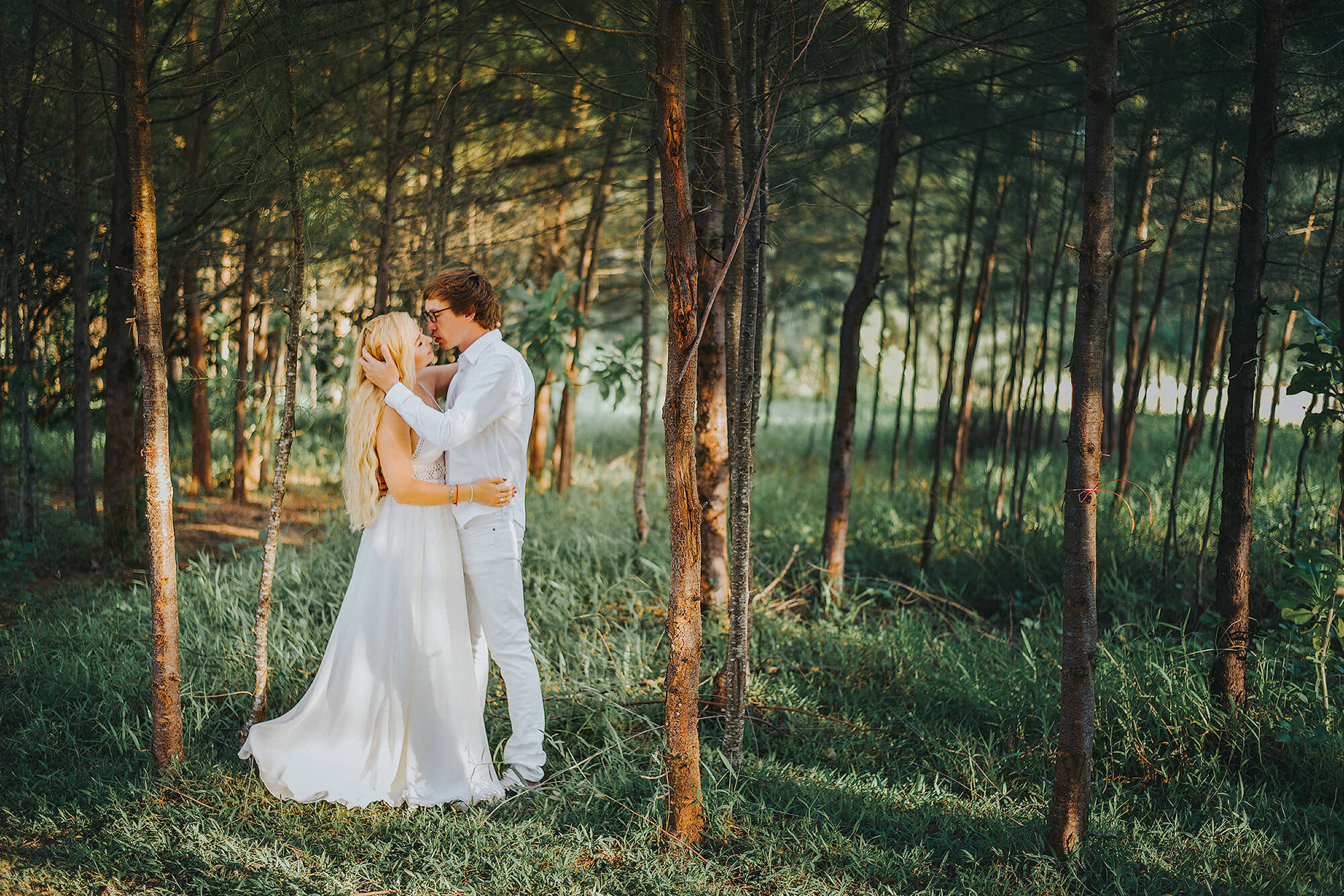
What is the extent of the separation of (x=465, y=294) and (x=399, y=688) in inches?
56.3

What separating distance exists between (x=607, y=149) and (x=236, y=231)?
268 cm

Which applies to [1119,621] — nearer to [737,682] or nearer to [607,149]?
[737,682]

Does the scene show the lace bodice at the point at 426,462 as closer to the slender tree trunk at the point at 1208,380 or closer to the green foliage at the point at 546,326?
the green foliage at the point at 546,326

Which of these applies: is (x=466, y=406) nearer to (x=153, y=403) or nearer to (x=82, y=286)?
(x=153, y=403)

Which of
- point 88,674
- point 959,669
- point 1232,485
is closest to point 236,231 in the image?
point 88,674

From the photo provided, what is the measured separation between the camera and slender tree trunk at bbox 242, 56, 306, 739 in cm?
300

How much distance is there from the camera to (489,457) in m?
3.03

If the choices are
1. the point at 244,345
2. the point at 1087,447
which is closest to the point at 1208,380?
the point at 1087,447

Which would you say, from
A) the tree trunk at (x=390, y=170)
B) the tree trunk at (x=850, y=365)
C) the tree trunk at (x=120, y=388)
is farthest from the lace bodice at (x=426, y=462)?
the tree trunk at (x=120, y=388)

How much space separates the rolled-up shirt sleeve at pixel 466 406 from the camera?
110 inches

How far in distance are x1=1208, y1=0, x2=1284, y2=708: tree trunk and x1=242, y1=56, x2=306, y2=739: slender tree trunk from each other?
347 cm

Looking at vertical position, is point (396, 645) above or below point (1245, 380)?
below

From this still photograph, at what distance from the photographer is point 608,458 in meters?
10.2

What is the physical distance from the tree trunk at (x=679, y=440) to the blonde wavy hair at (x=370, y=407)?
109 centimetres
